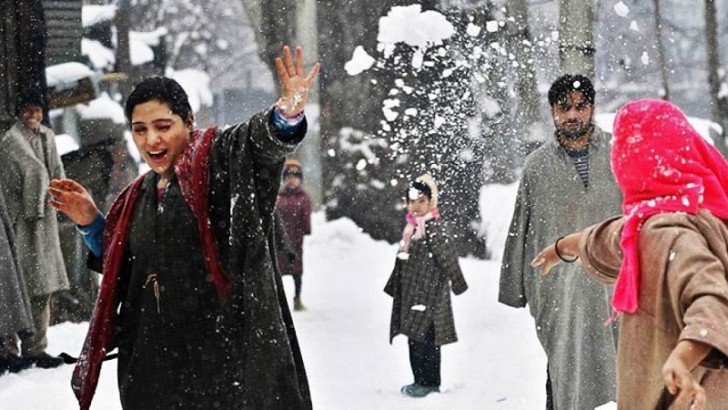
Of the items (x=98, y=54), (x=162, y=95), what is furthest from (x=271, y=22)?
(x=162, y=95)

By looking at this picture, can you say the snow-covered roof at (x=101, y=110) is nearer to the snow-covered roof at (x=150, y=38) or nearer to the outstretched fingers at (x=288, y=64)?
the snow-covered roof at (x=150, y=38)

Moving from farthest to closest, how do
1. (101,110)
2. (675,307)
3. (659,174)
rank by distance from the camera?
(101,110) → (659,174) → (675,307)

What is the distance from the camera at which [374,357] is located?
881 centimetres

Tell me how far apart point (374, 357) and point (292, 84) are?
5.81 meters

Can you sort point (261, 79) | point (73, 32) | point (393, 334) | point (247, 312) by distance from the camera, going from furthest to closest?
point (261, 79), point (73, 32), point (393, 334), point (247, 312)

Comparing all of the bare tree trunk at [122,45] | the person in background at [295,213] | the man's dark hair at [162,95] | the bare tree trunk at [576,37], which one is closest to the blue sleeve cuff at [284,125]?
the man's dark hair at [162,95]

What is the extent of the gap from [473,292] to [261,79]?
30.7 m

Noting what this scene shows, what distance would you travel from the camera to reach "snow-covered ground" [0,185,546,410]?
691 cm

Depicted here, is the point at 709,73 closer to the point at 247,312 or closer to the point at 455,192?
the point at 455,192

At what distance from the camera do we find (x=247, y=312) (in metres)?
3.25

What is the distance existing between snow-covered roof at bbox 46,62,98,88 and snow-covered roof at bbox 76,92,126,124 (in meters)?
0.33

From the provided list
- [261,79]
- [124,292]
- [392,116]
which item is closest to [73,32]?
[392,116]

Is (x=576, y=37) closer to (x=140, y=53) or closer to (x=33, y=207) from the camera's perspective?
(x=33, y=207)

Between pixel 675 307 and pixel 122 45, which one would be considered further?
pixel 122 45
